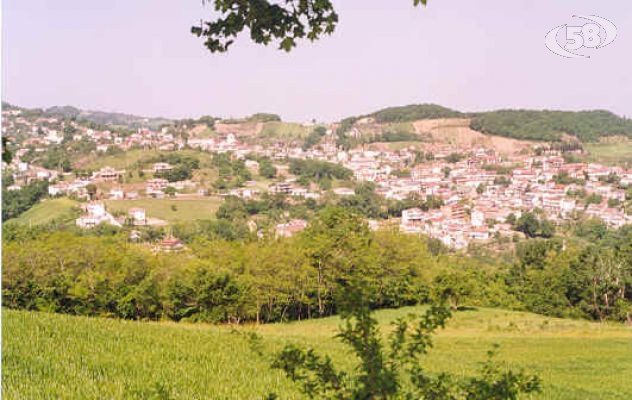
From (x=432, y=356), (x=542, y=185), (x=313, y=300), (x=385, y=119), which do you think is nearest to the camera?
(x=432, y=356)

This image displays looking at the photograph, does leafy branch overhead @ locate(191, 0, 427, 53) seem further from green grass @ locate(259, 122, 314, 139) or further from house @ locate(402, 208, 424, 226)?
green grass @ locate(259, 122, 314, 139)

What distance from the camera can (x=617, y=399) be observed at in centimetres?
559

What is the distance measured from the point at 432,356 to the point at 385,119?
133m

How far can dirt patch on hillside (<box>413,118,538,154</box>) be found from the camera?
111 meters

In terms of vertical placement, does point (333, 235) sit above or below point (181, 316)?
above

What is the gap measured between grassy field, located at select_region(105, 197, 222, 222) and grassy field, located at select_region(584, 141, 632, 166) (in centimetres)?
6469

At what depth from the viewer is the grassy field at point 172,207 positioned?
60.0 m

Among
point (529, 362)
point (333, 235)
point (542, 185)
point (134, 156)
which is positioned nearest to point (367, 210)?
point (542, 185)

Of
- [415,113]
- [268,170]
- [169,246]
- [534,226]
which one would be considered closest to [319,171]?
[268,170]

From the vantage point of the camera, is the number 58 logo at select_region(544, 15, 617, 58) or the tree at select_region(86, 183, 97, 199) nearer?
the number 58 logo at select_region(544, 15, 617, 58)

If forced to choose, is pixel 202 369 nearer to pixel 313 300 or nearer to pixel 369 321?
pixel 369 321

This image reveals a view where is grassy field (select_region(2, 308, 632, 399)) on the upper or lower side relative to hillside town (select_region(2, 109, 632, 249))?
upper

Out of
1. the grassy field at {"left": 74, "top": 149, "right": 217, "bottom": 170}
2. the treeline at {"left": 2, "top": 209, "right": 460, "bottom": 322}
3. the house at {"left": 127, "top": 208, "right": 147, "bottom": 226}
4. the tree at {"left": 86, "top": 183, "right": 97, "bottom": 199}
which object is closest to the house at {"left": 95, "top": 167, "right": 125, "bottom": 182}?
the grassy field at {"left": 74, "top": 149, "right": 217, "bottom": 170}

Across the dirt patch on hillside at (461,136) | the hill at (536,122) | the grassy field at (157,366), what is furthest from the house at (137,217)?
the hill at (536,122)
